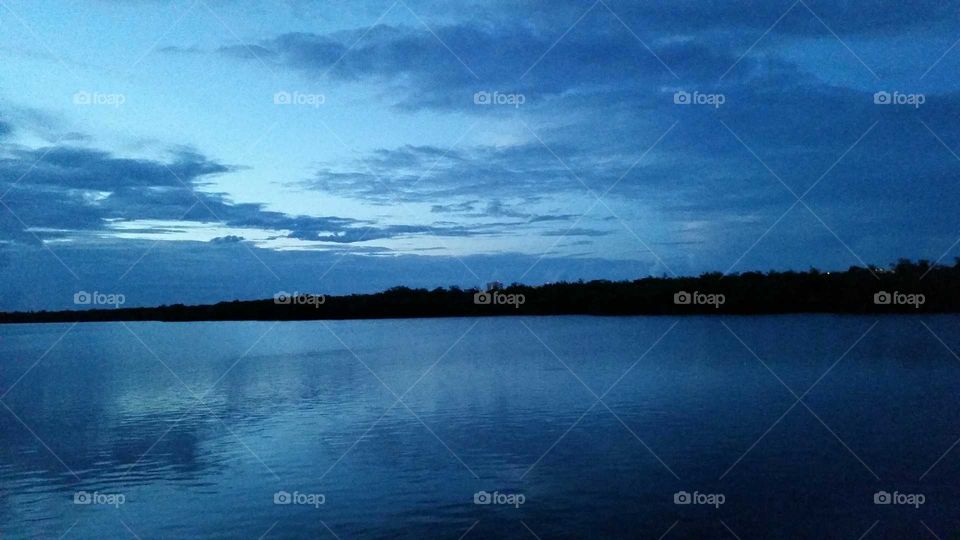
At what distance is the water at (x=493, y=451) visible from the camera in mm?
14133

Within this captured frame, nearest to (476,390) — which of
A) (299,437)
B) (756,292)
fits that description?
(299,437)
